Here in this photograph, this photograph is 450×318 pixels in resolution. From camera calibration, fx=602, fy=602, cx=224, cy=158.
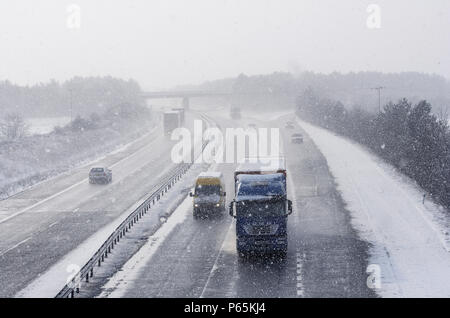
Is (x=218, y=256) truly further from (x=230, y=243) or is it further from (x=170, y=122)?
(x=170, y=122)

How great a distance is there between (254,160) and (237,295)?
1324 centimetres

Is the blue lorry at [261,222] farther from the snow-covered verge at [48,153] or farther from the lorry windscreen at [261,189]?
the snow-covered verge at [48,153]

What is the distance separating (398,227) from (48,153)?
54.4 meters

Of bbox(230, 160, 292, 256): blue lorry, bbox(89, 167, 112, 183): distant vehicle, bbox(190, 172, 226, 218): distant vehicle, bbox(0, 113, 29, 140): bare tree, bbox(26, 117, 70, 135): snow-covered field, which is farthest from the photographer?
bbox(26, 117, 70, 135): snow-covered field

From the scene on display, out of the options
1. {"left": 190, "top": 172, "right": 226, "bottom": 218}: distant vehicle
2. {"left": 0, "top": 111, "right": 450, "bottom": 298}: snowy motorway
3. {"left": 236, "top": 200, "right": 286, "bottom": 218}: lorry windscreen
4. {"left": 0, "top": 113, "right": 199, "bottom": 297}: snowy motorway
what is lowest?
{"left": 0, "top": 113, "right": 199, "bottom": 297}: snowy motorway

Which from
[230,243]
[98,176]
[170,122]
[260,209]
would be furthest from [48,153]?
[260,209]

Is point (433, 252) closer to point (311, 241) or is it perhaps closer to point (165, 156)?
point (311, 241)

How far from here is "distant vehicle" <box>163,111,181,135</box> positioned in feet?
343

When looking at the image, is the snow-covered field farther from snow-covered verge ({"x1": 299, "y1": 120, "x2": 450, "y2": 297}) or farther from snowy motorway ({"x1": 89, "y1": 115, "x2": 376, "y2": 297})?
snowy motorway ({"x1": 89, "y1": 115, "x2": 376, "y2": 297})

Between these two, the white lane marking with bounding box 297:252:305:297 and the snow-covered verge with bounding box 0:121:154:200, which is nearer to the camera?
the white lane marking with bounding box 297:252:305:297

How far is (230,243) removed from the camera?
30.0 meters

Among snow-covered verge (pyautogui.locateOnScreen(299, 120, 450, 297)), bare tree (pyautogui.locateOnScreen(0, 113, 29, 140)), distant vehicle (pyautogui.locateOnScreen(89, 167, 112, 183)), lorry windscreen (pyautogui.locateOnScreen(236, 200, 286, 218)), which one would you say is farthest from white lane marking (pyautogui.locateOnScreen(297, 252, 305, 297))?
bare tree (pyautogui.locateOnScreen(0, 113, 29, 140))

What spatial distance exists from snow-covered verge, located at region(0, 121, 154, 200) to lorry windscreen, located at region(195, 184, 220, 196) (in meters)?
18.9
